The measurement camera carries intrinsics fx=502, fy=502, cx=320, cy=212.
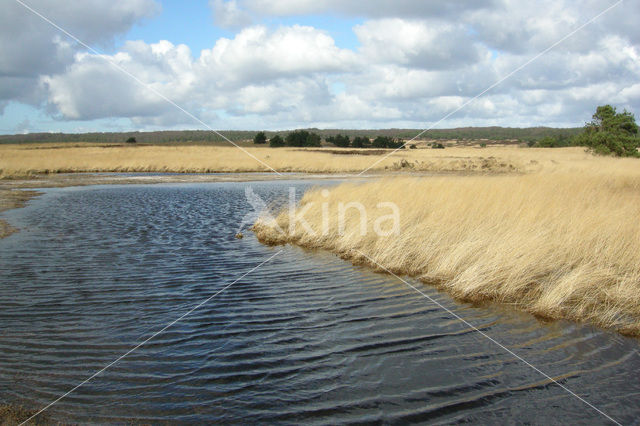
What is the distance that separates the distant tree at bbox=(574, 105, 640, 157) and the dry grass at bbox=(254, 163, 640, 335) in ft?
94.7

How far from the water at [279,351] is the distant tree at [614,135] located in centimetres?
3654

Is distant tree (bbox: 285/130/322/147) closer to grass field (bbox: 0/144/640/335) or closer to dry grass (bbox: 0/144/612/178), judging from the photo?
dry grass (bbox: 0/144/612/178)

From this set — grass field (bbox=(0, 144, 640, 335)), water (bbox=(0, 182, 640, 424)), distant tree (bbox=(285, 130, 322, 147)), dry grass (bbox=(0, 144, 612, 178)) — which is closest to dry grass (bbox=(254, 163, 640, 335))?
grass field (bbox=(0, 144, 640, 335))

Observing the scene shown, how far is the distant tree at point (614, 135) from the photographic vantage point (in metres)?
38.4

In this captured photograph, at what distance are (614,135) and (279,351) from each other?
4119 centimetres

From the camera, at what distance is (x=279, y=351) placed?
19.5ft

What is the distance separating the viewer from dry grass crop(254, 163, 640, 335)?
7281mm

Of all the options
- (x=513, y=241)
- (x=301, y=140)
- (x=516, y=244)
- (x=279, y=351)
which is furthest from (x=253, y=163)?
(x=279, y=351)

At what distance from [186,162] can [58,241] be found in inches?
1354

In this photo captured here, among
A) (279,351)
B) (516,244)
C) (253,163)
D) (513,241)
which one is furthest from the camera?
(253,163)

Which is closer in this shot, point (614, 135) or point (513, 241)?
point (513, 241)

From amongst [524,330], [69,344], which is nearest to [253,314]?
[69,344]

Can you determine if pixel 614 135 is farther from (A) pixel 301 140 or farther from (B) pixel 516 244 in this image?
(A) pixel 301 140

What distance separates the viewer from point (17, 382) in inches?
197
